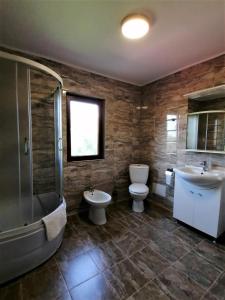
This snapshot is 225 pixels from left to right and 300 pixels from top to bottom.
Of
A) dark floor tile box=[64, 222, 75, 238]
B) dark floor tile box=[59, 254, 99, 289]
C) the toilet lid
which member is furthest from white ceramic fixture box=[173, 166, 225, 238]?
dark floor tile box=[64, 222, 75, 238]

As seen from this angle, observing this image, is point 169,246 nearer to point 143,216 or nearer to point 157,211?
point 143,216

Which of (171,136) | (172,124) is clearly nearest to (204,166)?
(171,136)

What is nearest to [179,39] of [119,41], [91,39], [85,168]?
[119,41]

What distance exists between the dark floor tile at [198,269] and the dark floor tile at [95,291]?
72 centimetres

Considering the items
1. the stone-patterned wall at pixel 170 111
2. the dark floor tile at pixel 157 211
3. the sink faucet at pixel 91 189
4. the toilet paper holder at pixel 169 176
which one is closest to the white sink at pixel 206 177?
the stone-patterned wall at pixel 170 111

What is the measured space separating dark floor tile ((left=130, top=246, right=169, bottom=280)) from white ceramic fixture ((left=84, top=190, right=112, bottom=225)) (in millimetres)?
743

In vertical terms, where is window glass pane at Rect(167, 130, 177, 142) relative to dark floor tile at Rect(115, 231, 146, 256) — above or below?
above

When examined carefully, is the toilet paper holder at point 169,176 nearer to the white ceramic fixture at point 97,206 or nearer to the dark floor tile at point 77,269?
the white ceramic fixture at point 97,206

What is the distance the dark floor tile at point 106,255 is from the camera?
164 centimetres

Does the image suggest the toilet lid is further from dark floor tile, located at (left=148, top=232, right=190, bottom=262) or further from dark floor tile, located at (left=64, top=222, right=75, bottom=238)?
dark floor tile, located at (left=64, top=222, right=75, bottom=238)

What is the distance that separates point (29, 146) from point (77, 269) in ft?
4.70

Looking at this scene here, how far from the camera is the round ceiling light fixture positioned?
1.45 m

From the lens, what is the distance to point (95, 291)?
1340mm

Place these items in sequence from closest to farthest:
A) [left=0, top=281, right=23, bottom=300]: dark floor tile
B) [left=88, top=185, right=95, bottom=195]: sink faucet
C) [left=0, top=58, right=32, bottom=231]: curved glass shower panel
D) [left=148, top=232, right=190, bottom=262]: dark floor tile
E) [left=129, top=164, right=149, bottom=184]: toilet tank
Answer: [left=0, top=281, right=23, bottom=300]: dark floor tile
[left=148, top=232, right=190, bottom=262]: dark floor tile
[left=0, top=58, right=32, bottom=231]: curved glass shower panel
[left=88, top=185, right=95, bottom=195]: sink faucet
[left=129, top=164, right=149, bottom=184]: toilet tank
